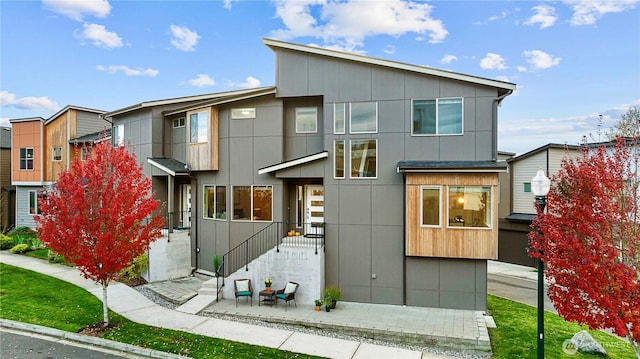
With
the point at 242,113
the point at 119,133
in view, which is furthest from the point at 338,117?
the point at 119,133

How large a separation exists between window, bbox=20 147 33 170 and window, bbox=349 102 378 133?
2539 cm

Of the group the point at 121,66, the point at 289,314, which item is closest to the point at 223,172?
the point at 289,314

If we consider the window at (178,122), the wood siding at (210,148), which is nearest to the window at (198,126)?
the wood siding at (210,148)

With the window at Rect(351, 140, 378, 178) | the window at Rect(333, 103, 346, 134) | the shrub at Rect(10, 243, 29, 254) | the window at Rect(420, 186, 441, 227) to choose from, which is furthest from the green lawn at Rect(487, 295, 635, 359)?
the shrub at Rect(10, 243, 29, 254)

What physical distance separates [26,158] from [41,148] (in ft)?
6.01

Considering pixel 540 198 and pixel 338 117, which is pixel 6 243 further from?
pixel 540 198

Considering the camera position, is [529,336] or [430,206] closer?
[529,336]

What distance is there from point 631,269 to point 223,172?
1336cm

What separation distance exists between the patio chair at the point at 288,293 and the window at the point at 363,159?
449 cm

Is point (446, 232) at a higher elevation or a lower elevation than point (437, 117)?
lower

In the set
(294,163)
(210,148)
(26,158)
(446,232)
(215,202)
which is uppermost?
(26,158)

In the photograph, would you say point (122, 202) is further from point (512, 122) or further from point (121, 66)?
point (512, 122)

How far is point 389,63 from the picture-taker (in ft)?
40.5

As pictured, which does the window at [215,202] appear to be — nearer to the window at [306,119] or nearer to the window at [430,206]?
the window at [306,119]
